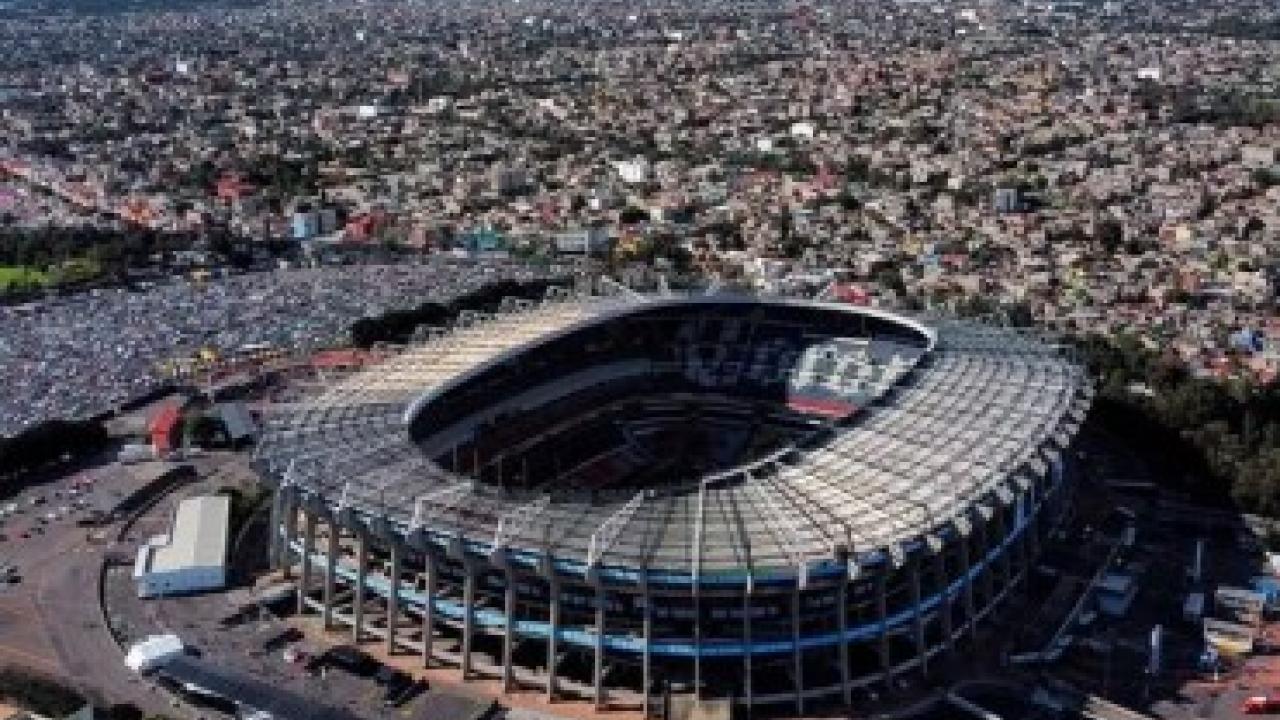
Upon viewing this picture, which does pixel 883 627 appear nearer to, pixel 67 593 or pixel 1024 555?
pixel 1024 555

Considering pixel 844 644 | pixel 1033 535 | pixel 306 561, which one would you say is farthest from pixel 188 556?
pixel 1033 535

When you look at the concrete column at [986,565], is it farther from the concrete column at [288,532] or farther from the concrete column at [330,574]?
the concrete column at [288,532]

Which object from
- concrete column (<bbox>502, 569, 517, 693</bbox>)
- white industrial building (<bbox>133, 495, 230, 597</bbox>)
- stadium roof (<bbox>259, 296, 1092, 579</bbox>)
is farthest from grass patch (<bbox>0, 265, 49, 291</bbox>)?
concrete column (<bbox>502, 569, 517, 693</bbox>)

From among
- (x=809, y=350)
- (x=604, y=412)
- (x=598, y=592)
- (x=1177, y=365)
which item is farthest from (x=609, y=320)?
(x=1177, y=365)

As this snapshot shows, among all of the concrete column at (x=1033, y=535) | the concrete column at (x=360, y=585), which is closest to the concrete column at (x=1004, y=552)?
the concrete column at (x=1033, y=535)

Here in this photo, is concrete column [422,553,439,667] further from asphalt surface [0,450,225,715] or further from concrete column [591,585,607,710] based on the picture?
asphalt surface [0,450,225,715]
